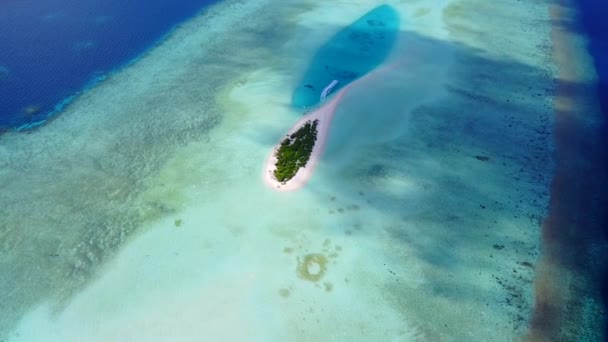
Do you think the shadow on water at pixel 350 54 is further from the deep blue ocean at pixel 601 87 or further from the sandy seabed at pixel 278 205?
the deep blue ocean at pixel 601 87

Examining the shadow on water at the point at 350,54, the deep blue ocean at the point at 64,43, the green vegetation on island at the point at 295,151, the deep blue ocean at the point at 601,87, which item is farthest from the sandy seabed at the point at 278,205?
the deep blue ocean at the point at 601,87

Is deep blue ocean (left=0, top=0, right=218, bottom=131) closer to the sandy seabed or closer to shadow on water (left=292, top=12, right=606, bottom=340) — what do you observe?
the sandy seabed

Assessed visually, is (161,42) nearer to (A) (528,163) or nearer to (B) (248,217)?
(B) (248,217)

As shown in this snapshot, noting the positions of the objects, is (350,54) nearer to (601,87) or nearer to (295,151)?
(295,151)

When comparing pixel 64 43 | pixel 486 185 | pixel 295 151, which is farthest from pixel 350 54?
pixel 64 43

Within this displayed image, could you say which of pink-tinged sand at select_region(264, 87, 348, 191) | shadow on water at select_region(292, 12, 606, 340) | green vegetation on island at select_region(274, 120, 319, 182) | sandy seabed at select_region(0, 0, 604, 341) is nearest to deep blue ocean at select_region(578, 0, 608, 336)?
shadow on water at select_region(292, 12, 606, 340)
